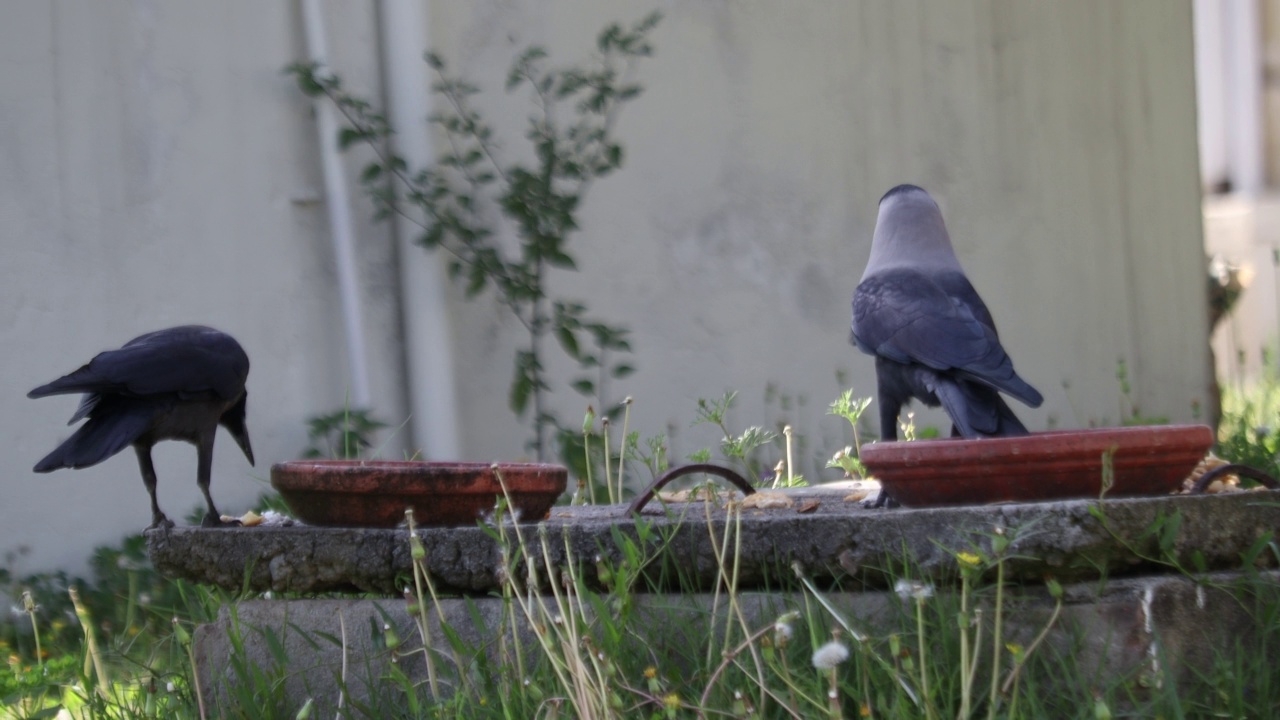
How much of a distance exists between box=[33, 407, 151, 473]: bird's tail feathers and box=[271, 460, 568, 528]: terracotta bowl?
1.23 ft

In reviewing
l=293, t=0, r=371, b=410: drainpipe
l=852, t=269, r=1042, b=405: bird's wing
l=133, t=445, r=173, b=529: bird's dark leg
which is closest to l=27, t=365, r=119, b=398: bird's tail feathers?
l=133, t=445, r=173, b=529: bird's dark leg

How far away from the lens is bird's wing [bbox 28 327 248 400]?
8.79ft

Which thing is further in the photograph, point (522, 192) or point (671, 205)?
point (671, 205)

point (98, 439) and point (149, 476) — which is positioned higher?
point (98, 439)

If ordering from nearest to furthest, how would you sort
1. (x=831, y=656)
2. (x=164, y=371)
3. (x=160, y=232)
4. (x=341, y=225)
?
1. (x=831, y=656)
2. (x=164, y=371)
3. (x=160, y=232)
4. (x=341, y=225)

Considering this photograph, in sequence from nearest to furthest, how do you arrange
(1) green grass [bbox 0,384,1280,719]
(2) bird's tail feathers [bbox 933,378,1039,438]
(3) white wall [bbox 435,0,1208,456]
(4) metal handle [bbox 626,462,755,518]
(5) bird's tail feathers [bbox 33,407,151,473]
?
1. (1) green grass [bbox 0,384,1280,719]
2. (4) metal handle [bbox 626,462,755,518]
3. (5) bird's tail feathers [bbox 33,407,151,473]
4. (2) bird's tail feathers [bbox 933,378,1039,438]
5. (3) white wall [bbox 435,0,1208,456]

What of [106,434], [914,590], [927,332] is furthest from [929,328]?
[106,434]

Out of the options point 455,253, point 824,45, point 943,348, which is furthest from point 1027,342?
point 943,348

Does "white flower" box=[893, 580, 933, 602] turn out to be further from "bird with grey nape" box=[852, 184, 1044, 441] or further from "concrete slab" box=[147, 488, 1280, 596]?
"bird with grey nape" box=[852, 184, 1044, 441]

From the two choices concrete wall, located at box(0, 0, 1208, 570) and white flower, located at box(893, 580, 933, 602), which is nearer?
white flower, located at box(893, 580, 933, 602)

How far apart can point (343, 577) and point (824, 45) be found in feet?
15.7

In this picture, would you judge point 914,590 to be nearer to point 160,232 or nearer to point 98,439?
point 98,439

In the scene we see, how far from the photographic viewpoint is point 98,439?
2.69 meters

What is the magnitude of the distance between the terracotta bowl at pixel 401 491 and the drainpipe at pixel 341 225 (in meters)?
2.67
